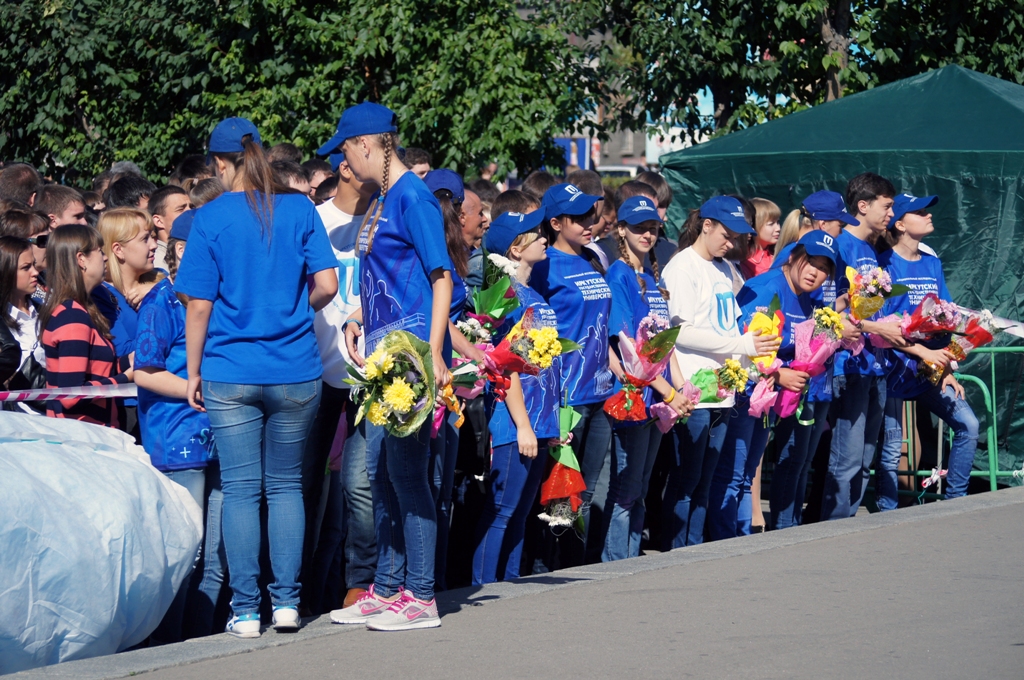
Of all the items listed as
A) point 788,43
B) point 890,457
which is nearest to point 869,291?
point 890,457

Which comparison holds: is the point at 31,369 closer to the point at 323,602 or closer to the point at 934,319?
the point at 323,602

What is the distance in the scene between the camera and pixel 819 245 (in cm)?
783

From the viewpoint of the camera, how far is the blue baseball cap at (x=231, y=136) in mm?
5555

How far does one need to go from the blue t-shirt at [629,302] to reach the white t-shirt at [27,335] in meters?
2.82

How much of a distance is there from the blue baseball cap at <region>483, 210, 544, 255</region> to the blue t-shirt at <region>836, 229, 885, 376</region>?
8.71 feet

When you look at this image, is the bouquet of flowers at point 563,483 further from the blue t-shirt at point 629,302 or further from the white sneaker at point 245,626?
the white sneaker at point 245,626

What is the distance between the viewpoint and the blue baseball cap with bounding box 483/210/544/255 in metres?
6.53

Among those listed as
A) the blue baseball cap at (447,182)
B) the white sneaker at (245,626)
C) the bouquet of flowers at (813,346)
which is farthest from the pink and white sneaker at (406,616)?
the bouquet of flowers at (813,346)

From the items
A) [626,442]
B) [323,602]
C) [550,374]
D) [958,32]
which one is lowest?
[323,602]

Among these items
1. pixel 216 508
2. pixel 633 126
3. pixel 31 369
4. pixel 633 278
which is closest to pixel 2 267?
pixel 31 369

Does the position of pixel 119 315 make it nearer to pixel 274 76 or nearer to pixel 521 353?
pixel 521 353

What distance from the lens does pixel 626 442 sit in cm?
718

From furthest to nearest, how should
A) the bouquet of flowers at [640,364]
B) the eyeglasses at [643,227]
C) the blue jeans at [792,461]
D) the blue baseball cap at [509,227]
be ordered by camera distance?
the blue jeans at [792,461]
the eyeglasses at [643,227]
the bouquet of flowers at [640,364]
the blue baseball cap at [509,227]

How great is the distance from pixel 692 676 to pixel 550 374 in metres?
2.19
